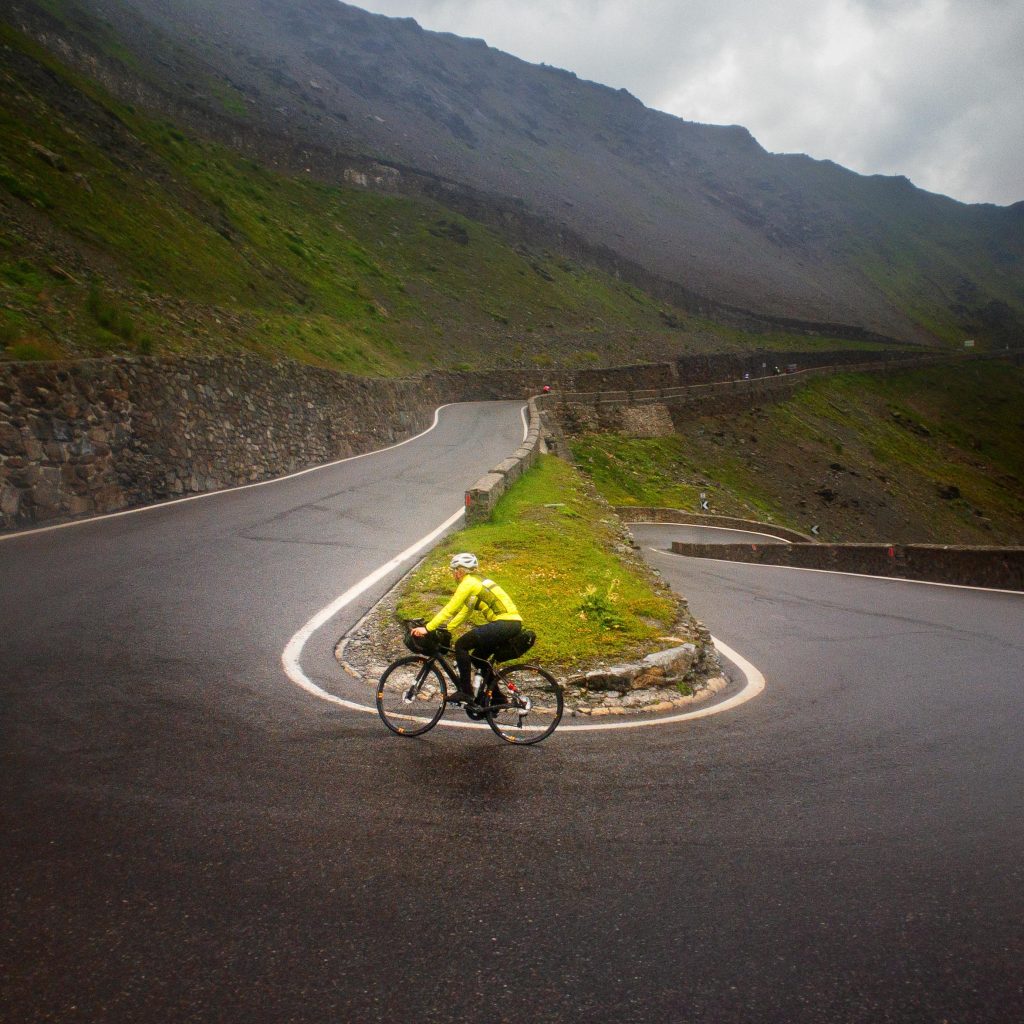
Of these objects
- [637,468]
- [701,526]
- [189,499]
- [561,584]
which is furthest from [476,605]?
[637,468]

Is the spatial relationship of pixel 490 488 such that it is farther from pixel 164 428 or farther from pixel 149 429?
pixel 164 428

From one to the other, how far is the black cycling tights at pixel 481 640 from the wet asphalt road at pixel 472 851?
0.53 meters

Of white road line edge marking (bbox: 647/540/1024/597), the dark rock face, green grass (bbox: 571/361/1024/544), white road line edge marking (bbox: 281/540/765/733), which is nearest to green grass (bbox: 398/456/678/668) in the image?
white road line edge marking (bbox: 281/540/765/733)

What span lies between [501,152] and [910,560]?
140171 millimetres

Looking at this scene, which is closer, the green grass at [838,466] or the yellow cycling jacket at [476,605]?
the yellow cycling jacket at [476,605]

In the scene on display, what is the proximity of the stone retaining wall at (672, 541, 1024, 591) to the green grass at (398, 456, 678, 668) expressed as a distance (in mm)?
8478

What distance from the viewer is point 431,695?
7086mm

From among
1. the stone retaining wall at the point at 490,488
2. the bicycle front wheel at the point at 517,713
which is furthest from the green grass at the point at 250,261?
the bicycle front wheel at the point at 517,713

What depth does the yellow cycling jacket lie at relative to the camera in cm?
649

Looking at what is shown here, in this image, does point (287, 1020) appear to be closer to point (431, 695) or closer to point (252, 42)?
point (431, 695)

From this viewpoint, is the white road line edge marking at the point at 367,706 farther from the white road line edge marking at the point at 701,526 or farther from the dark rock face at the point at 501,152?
the dark rock face at the point at 501,152

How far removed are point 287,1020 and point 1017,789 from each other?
503 centimetres

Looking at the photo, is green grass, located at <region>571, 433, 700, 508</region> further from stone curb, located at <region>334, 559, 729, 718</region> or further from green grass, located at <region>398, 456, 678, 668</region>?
stone curb, located at <region>334, 559, 729, 718</region>

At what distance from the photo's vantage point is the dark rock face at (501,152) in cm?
7994
